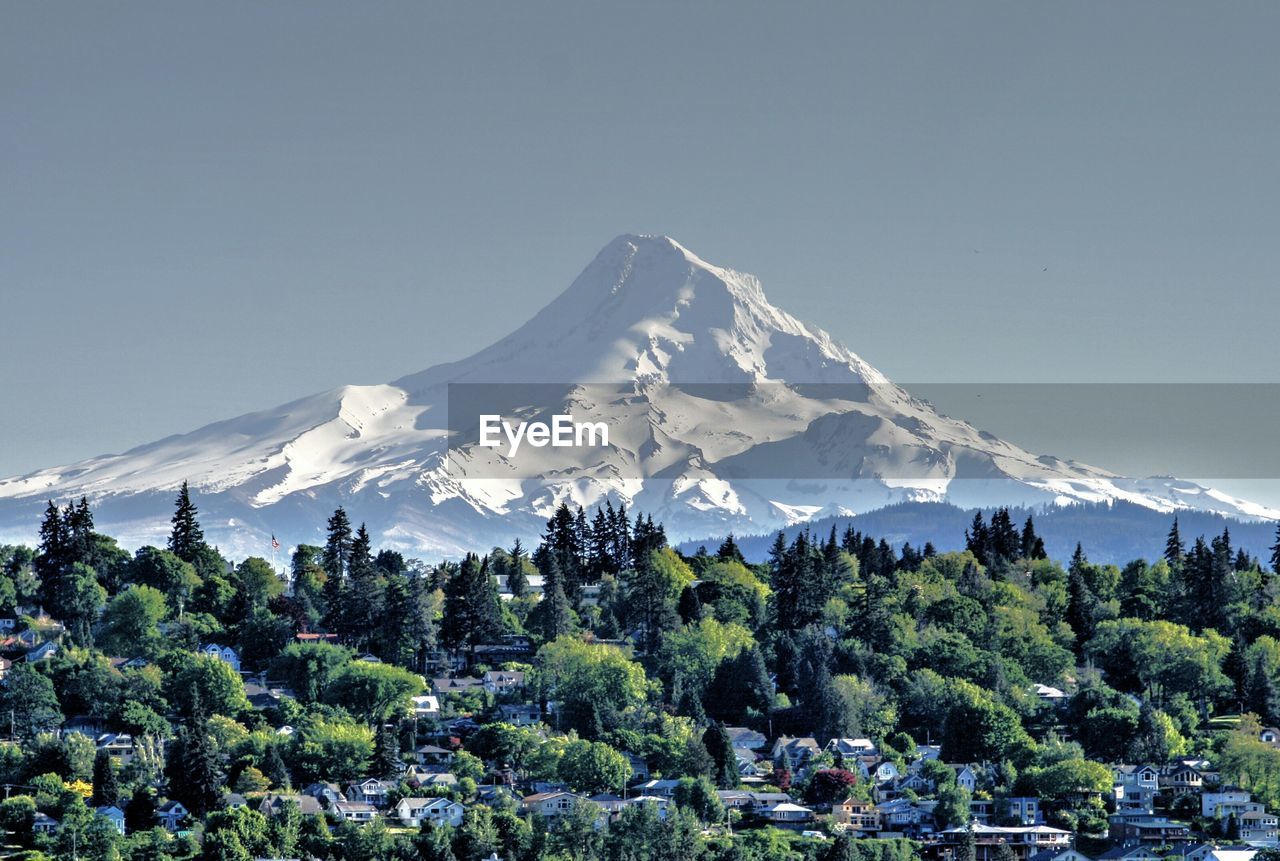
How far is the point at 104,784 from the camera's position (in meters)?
128

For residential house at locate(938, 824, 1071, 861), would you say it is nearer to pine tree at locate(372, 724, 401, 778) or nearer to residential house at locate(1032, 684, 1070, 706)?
residential house at locate(1032, 684, 1070, 706)

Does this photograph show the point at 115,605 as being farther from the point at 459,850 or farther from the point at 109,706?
the point at 459,850

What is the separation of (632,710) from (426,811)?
1989 centimetres

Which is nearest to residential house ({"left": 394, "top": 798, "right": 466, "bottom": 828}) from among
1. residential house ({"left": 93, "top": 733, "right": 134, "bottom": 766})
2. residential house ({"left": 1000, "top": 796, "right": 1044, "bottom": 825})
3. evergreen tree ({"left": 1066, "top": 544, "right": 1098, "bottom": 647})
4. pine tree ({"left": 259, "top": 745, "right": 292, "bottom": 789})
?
pine tree ({"left": 259, "top": 745, "right": 292, "bottom": 789})

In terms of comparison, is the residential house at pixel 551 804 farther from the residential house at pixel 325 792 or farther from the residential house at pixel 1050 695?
the residential house at pixel 1050 695

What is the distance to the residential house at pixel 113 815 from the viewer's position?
4906 inches

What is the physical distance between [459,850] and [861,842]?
66.2ft

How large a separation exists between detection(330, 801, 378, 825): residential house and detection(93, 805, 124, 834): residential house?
10559 millimetres

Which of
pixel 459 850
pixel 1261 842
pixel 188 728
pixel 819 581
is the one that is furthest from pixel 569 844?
pixel 819 581

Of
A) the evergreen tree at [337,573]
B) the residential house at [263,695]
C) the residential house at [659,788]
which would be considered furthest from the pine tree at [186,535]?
the residential house at [659,788]

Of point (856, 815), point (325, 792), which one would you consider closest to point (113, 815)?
point (325, 792)

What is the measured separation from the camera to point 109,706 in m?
142

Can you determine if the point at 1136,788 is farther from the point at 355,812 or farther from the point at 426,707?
the point at 355,812

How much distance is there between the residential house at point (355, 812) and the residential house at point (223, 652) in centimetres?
2540
